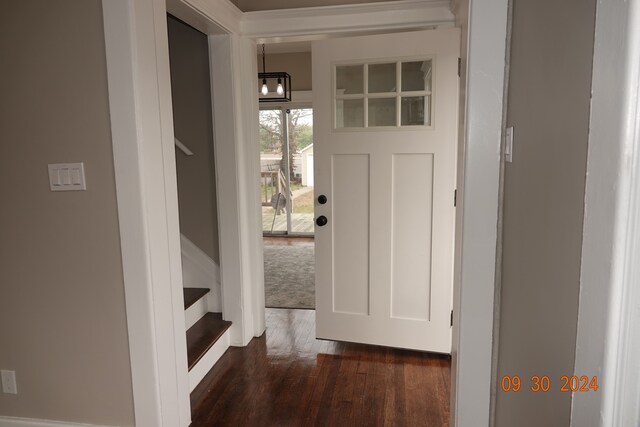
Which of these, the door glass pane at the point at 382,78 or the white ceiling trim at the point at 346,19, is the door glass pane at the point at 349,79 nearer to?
the door glass pane at the point at 382,78

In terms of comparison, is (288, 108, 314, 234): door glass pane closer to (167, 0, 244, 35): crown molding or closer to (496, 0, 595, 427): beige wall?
(167, 0, 244, 35): crown molding

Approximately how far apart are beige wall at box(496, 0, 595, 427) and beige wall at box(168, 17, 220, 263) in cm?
196

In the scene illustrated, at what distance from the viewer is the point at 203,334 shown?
261cm

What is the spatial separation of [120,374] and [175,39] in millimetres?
2052

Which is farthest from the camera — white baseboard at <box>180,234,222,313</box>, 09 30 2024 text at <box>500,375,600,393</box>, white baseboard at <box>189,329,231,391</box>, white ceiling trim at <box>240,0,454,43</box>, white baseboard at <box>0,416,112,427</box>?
white baseboard at <box>180,234,222,313</box>

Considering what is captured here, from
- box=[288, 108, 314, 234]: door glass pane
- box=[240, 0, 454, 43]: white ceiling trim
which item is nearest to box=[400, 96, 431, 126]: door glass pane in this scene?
box=[240, 0, 454, 43]: white ceiling trim

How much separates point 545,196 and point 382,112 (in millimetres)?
1718

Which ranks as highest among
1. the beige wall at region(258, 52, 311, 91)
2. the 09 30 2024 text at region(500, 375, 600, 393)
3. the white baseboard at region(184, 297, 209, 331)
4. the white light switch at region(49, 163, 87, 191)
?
the beige wall at region(258, 52, 311, 91)

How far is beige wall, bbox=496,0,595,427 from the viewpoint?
762 millimetres

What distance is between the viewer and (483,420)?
1.59m

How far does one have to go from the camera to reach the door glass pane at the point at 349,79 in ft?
8.47

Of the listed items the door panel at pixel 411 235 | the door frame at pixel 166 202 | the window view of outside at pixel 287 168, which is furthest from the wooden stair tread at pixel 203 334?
the window view of outside at pixel 287 168

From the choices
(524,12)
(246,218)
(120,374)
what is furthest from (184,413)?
(524,12)

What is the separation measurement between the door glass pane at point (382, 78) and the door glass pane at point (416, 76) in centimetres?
6
